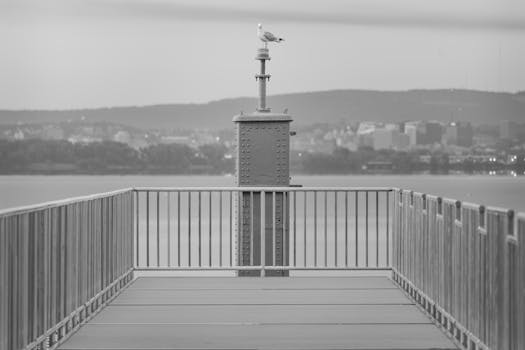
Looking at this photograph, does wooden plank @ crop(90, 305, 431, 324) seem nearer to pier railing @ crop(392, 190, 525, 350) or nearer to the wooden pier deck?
the wooden pier deck

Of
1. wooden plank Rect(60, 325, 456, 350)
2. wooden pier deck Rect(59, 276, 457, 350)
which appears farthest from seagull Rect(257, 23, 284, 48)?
wooden plank Rect(60, 325, 456, 350)

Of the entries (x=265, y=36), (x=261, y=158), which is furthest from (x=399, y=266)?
(x=265, y=36)

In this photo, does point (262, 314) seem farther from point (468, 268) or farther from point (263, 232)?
point (263, 232)

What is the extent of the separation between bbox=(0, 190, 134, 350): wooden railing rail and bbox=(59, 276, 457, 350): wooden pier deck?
267mm

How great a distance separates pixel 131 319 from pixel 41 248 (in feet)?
8.05

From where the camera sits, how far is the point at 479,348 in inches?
301

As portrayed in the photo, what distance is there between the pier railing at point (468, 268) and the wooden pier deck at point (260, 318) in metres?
0.30

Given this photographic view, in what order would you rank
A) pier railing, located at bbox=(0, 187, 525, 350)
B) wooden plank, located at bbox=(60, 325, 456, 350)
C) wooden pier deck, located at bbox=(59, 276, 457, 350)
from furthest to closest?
wooden pier deck, located at bbox=(59, 276, 457, 350) < wooden plank, located at bbox=(60, 325, 456, 350) < pier railing, located at bbox=(0, 187, 525, 350)

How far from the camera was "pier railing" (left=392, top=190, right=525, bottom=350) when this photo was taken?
6621 mm

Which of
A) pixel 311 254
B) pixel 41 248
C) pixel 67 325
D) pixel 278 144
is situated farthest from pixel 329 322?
pixel 311 254

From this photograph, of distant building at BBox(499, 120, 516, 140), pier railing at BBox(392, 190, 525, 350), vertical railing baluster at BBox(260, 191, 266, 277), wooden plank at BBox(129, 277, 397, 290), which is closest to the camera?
pier railing at BBox(392, 190, 525, 350)

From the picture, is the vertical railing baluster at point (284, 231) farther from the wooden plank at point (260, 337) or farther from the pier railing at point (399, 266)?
the wooden plank at point (260, 337)

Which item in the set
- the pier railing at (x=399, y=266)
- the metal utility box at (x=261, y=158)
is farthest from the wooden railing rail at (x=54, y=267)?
the metal utility box at (x=261, y=158)

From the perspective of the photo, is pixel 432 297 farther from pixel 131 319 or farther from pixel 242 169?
pixel 242 169
